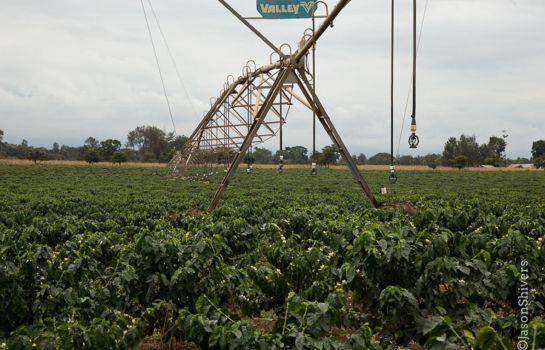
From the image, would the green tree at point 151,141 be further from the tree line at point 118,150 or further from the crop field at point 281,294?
the crop field at point 281,294

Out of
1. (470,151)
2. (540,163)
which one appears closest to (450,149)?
(470,151)

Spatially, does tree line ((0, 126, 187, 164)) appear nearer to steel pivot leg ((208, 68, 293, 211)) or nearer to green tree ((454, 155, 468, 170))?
green tree ((454, 155, 468, 170))

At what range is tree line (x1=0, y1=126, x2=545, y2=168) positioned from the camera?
84062 millimetres

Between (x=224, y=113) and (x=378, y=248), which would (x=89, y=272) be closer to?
(x=378, y=248)

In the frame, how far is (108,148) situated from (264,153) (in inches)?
1370

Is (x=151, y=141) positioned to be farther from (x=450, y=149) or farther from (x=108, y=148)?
(x=450, y=149)

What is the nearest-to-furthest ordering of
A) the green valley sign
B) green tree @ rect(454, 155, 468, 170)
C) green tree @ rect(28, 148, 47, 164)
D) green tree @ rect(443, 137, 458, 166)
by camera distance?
the green valley sign, green tree @ rect(28, 148, 47, 164), green tree @ rect(454, 155, 468, 170), green tree @ rect(443, 137, 458, 166)

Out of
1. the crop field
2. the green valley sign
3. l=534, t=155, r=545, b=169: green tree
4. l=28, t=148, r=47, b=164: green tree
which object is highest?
the green valley sign

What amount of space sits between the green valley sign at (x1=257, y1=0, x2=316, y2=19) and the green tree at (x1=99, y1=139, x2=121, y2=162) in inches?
3062

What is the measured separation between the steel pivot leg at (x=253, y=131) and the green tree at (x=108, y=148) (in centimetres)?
7737

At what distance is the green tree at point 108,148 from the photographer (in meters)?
87.5

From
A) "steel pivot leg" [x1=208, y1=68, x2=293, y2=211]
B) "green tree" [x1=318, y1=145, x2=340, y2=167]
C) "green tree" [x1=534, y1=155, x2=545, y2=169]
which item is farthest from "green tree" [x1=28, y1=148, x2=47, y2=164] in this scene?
"green tree" [x1=534, y1=155, x2=545, y2=169]

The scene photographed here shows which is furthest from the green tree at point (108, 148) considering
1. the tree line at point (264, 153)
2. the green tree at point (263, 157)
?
the green tree at point (263, 157)

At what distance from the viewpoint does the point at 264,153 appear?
386 ft
